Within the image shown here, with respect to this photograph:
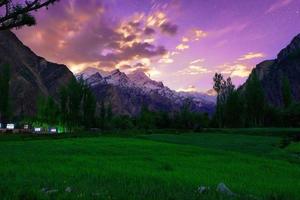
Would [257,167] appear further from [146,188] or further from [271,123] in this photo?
[271,123]

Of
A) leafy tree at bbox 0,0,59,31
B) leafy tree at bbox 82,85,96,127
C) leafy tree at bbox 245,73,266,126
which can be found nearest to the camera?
leafy tree at bbox 0,0,59,31

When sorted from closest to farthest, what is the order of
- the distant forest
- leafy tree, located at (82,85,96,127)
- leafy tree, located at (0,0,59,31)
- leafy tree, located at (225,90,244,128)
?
leafy tree, located at (0,0,59,31)
the distant forest
leafy tree, located at (82,85,96,127)
leafy tree, located at (225,90,244,128)

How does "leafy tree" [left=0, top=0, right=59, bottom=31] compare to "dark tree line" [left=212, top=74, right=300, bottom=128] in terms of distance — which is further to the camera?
"dark tree line" [left=212, top=74, right=300, bottom=128]

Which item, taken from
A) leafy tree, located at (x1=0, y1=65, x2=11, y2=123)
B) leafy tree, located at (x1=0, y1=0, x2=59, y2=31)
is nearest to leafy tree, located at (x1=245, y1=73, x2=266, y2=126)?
leafy tree, located at (x1=0, y1=65, x2=11, y2=123)

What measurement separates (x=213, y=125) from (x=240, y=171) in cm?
10850

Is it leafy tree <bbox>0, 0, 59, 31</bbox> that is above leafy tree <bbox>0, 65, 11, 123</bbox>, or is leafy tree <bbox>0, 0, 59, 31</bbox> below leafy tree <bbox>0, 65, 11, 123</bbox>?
below

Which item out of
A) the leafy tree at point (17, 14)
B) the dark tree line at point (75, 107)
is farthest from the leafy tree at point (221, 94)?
the leafy tree at point (17, 14)

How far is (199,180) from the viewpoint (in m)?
15.8

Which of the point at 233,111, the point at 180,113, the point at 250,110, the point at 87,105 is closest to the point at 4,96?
the point at 87,105

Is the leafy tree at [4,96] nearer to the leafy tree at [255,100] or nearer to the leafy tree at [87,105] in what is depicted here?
the leafy tree at [87,105]

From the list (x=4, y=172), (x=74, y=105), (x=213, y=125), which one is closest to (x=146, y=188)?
(x=4, y=172)

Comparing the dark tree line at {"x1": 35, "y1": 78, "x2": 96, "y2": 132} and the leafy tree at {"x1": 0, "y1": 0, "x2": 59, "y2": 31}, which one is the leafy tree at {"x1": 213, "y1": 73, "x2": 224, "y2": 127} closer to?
the dark tree line at {"x1": 35, "y1": 78, "x2": 96, "y2": 132}

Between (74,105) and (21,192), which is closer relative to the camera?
(21,192)

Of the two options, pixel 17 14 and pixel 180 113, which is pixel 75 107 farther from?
pixel 17 14
